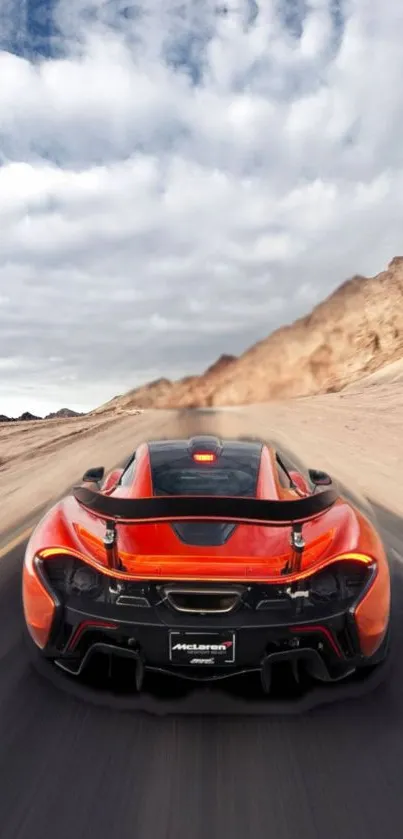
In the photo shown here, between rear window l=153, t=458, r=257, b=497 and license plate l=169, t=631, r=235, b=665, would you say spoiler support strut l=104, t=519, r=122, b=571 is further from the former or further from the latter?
rear window l=153, t=458, r=257, b=497

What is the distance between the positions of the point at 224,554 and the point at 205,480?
132cm

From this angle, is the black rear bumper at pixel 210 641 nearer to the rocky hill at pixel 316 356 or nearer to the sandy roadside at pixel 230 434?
the sandy roadside at pixel 230 434

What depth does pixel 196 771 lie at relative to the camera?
10.0ft

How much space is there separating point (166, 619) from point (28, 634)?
98 centimetres

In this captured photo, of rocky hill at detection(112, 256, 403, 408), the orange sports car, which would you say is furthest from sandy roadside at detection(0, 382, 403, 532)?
rocky hill at detection(112, 256, 403, 408)

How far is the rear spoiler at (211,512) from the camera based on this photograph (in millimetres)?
3535

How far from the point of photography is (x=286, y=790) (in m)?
2.91

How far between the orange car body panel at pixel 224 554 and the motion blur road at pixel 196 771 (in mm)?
388

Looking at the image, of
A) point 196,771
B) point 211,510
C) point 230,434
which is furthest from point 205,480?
point 230,434

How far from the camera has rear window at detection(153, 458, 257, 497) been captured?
4.63 meters

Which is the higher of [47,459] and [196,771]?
[47,459]

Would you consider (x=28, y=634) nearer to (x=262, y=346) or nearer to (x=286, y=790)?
(x=286, y=790)

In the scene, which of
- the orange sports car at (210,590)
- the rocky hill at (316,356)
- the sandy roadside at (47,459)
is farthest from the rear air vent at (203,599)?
the rocky hill at (316,356)

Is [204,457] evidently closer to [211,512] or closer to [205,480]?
[205,480]
